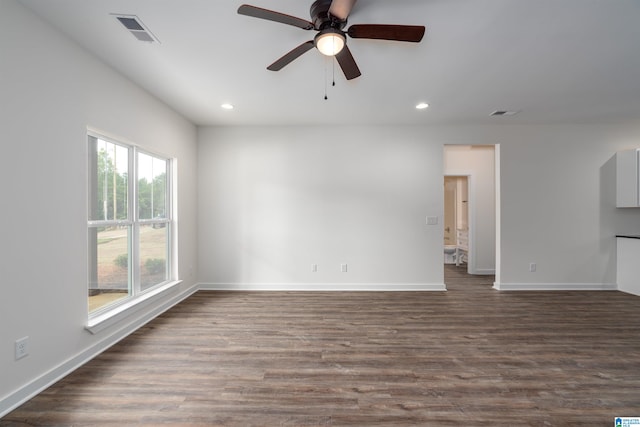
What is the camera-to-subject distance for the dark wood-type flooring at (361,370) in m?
1.71

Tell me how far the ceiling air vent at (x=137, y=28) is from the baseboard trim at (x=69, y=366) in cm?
268

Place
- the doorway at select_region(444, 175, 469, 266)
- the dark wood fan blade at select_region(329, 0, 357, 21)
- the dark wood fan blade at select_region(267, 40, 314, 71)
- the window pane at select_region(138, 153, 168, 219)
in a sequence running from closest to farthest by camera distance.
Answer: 1. the dark wood fan blade at select_region(329, 0, 357, 21)
2. the dark wood fan blade at select_region(267, 40, 314, 71)
3. the window pane at select_region(138, 153, 168, 219)
4. the doorway at select_region(444, 175, 469, 266)

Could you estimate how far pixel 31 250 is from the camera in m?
1.87

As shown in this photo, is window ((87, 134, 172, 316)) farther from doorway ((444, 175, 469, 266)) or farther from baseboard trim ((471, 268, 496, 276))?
baseboard trim ((471, 268, 496, 276))

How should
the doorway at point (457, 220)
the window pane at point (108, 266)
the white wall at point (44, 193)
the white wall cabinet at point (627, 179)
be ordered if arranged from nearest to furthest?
1. the white wall at point (44, 193)
2. the window pane at point (108, 266)
3. the white wall cabinet at point (627, 179)
4. the doorway at point (457, 220)

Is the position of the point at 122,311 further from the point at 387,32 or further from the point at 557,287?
the point at 557,287

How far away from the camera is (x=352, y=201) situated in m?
4.43

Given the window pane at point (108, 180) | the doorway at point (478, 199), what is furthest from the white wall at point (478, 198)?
the window pane at point (108, 180)

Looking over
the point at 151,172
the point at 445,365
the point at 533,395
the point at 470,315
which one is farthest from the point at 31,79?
the point at 470,315

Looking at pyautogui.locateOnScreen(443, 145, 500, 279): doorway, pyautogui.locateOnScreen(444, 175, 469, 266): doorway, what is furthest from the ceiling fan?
pyautogui.locateOnScreen(444, 175, 469, 266): doorway

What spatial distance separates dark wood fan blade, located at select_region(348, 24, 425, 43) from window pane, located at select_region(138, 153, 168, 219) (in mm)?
2895

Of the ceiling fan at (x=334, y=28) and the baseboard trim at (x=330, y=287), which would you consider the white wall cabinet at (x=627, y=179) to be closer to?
the baseboard trim at (x=330, y=287)

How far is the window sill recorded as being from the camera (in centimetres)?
238

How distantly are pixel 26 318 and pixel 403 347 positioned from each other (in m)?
2.99
